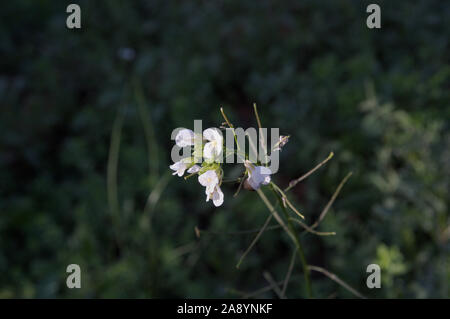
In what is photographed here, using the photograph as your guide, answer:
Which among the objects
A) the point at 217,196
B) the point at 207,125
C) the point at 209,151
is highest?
the point at 207,125

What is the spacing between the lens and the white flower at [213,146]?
4.18 ft

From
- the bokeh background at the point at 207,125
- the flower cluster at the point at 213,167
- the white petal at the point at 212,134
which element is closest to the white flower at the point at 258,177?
the flower cluster at the point at 213,167

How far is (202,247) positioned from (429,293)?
121cm

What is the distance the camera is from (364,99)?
129 inches

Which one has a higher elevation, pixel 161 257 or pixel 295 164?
pixel 295 164

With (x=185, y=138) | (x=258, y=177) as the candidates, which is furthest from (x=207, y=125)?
(x=258, y=177)

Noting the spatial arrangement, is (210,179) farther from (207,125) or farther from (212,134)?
(207,125)

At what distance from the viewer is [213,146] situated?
129cm

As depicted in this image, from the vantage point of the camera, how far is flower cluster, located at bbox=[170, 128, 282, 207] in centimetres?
126

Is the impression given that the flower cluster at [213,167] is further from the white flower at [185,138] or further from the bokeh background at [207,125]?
the bokeh background at [207,125]

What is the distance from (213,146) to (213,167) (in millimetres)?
59
